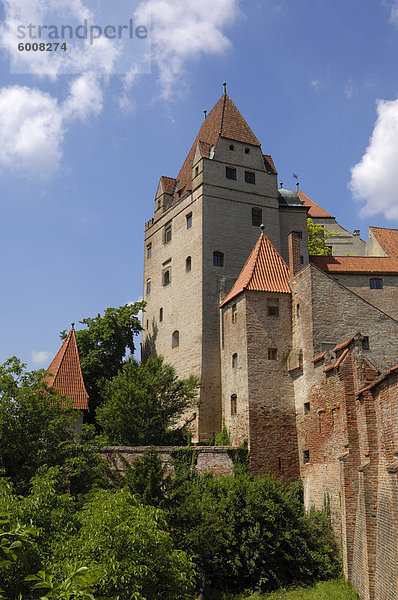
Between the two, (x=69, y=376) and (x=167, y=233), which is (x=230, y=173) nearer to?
(x=167, y=233)

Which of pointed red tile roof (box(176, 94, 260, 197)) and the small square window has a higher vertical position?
pointed red tile roof (box(176, 94, 260, 197))

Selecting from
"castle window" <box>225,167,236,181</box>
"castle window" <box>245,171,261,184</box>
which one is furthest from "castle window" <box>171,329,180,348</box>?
"castle window" <box>245,171,261,184</box>

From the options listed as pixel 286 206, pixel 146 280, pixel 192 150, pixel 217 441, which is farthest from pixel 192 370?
pixel 192 150

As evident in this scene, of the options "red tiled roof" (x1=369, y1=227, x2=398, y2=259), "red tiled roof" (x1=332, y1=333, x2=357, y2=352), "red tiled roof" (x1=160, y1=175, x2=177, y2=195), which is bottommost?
"red tiled roof" (x1=332, y1=333, x2=357, y2=352)

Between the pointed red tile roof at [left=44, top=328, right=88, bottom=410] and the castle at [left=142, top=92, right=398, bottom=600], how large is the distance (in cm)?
768

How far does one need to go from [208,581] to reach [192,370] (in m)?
15.6

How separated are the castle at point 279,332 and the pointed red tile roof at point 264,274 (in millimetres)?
108

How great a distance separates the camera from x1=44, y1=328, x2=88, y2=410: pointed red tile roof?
29.2 meters

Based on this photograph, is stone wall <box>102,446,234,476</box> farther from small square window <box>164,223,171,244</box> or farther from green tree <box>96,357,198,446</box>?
small square window <box>164,223,171,244</box>

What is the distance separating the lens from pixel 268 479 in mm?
24172

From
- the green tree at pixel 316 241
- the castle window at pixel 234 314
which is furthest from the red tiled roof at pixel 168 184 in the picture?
the castle window at pixel 234 314

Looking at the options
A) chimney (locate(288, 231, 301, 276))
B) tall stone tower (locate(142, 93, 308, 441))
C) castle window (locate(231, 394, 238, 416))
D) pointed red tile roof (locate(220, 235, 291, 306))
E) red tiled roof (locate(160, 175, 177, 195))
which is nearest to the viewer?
castle window (locate(231, 394, 238, 416))

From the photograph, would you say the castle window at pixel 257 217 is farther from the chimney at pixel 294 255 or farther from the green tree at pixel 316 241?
the green tree at pixel 316 241

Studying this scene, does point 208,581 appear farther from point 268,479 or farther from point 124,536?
point 124,536
